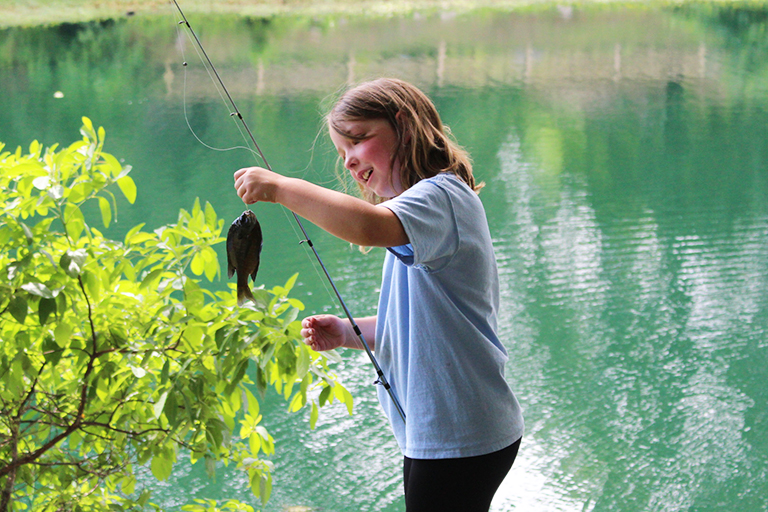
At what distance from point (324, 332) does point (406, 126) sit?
378 mm

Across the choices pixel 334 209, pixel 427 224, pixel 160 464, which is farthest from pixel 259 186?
pixel 160 464

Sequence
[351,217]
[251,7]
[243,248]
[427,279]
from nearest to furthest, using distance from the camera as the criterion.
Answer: [351,217] → [427,279] → [243,248] → [251,7]

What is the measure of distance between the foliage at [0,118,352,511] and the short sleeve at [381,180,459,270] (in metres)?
0.27

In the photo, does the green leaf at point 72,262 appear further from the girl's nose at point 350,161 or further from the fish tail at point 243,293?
the girl's nose at point 350,161

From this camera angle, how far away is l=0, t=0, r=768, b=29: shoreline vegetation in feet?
29.4

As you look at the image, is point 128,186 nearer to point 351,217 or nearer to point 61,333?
point 61,333

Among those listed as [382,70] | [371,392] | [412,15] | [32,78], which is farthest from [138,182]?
[412,15]

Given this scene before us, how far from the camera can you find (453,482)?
3.10 feet

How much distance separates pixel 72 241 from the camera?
1105 millimetres

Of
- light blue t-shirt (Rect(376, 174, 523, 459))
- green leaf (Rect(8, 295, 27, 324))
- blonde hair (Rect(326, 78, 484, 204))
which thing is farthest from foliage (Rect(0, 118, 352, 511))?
blonde hair (Rect(326, 78, 484, 204))

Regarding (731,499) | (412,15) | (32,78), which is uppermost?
(412,15)

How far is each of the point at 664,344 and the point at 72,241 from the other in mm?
2728

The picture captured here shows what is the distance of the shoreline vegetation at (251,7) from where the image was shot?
8.96m

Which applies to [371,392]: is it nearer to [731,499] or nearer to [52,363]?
[731,499]
